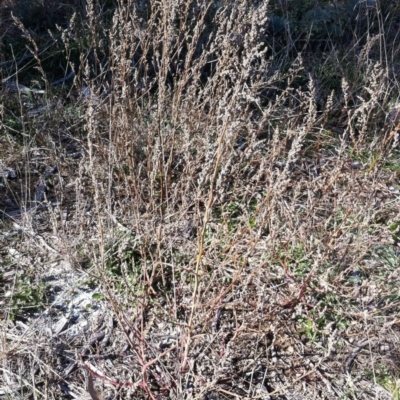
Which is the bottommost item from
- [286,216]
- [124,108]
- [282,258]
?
[282,258]

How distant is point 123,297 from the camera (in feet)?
7.81

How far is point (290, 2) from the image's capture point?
473cm

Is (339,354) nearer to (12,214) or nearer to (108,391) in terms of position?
(108,391)

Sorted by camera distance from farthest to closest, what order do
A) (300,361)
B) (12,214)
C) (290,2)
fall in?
1. (290,2)
2. (12,214)
3. (300,361)

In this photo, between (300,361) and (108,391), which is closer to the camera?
(108,391)

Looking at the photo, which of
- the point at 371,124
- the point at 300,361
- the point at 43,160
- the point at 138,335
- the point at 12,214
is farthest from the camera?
the point at 371,124

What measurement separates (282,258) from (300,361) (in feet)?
1.74

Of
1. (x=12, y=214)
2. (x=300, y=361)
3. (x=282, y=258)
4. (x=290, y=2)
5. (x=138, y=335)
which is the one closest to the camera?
(x=138, y=335)

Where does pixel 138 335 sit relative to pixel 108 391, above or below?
above

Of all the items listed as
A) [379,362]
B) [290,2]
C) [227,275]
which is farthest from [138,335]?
[290,2]

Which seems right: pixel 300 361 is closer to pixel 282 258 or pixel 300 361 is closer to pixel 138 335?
pixel 282 258

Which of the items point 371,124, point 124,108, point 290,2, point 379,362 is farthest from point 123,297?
point 290,2

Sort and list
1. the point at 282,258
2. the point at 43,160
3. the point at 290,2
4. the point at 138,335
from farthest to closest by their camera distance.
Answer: the point at 290,2
the point at 43,160
the point at 282,258
the point at 138,335

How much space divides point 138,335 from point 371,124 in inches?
94.5
